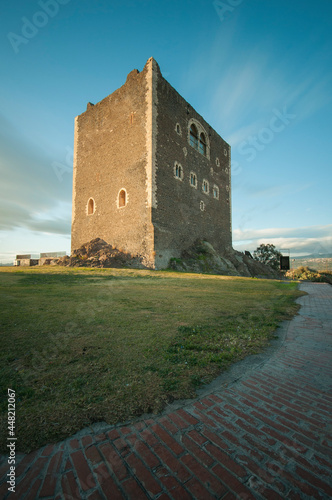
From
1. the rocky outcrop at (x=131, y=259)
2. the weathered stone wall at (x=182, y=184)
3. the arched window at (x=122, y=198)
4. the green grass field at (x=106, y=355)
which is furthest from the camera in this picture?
the arched window at (x=122, y=198)

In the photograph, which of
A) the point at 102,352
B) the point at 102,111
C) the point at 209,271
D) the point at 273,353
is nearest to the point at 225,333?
the point at 273,353

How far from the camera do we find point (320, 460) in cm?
145

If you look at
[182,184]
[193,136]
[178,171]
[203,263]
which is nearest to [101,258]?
[203,263]

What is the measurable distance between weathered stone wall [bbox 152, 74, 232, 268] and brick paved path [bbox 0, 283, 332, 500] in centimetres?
1381

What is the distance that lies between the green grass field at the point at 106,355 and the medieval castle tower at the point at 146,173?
11.0 metres

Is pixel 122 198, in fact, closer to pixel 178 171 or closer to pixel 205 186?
pixel 178 171

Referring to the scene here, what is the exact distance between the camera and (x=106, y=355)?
2.70 metres

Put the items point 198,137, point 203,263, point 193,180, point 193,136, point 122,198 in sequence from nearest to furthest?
point 203,263, point 122,198, point 193,180, point 193,136, point 198,137

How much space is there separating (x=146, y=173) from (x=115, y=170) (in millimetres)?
3860

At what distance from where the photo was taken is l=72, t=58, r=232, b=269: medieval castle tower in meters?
16.3

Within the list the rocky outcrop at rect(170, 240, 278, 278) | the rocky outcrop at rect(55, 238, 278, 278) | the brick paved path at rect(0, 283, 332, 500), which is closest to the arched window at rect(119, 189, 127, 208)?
the rocky outcrop at rect(55, 238, 278, 278)

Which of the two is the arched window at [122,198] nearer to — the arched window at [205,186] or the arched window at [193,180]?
the arched window at [193,180]

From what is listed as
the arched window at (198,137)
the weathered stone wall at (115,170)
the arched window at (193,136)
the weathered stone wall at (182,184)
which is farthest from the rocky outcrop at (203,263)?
the arched window at (198,137)

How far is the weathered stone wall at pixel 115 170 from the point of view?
16.6 m
